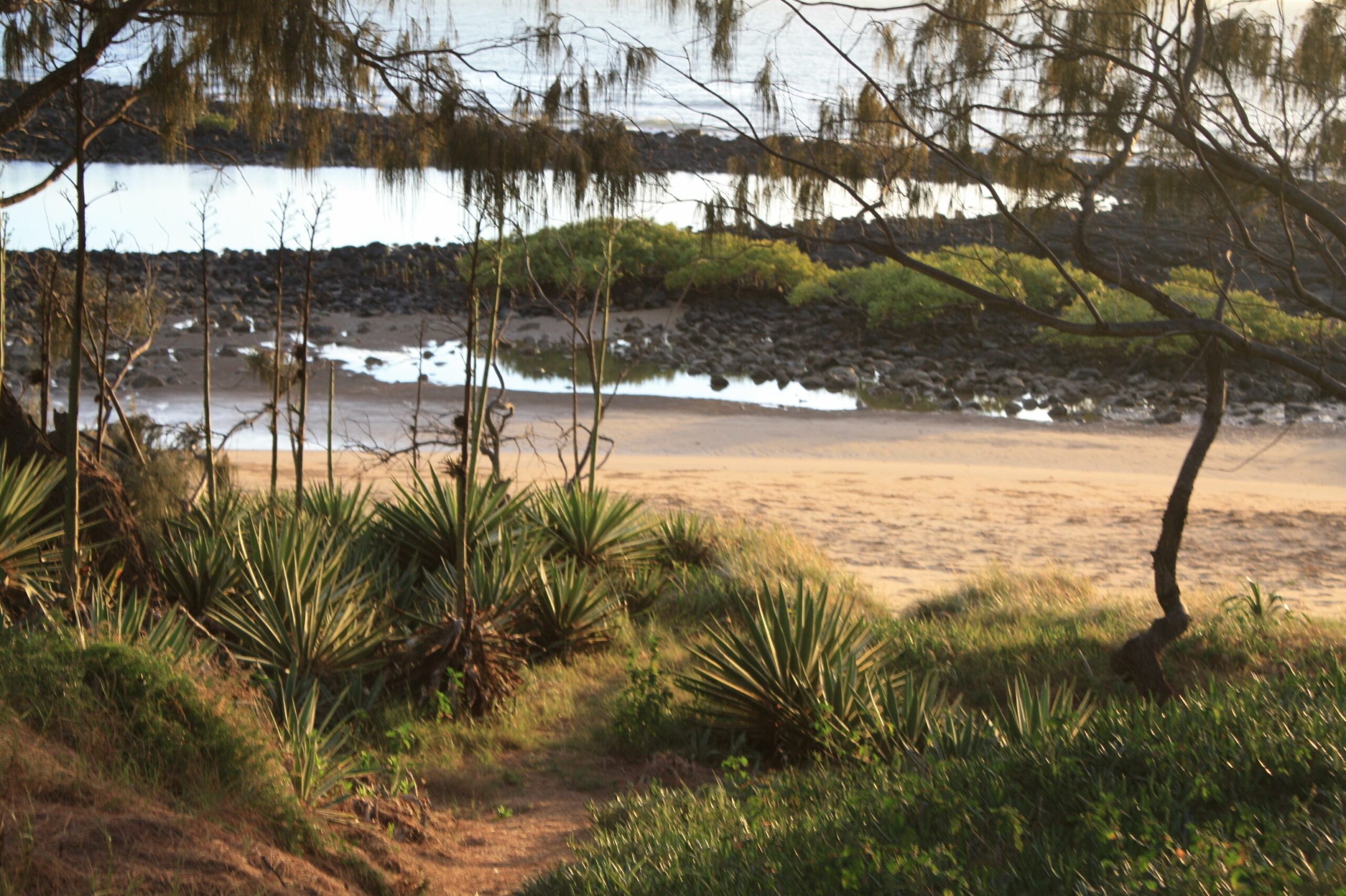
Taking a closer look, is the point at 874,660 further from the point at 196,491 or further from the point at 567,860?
the point at 196,491

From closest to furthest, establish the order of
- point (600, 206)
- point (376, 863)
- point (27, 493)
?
point (376, 863) → point (600, 206) → point (27, 493)

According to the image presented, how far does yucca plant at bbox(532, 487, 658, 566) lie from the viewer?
935cm

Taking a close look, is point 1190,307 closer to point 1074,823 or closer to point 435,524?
point 435,524

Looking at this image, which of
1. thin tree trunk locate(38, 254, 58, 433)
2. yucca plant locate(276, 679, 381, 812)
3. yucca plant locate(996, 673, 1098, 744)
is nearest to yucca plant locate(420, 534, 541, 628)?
yucca plant locate(276, 679, 381, 812)

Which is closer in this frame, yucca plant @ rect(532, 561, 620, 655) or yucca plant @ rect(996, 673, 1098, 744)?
yucca plant @ rect(996, 673, 1098, 744)

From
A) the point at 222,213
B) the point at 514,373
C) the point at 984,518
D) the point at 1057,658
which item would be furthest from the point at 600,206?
the point at 222,213

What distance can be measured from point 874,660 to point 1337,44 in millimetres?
4350

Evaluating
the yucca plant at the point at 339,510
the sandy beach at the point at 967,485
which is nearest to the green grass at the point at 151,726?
the yucca plant at the point at 339,510

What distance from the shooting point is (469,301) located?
20.6 ft

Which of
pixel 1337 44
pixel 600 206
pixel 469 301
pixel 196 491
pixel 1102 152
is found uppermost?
pixel 1337 44

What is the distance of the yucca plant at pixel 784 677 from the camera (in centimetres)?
610

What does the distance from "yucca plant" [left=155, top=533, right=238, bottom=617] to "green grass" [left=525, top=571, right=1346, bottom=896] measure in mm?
2912

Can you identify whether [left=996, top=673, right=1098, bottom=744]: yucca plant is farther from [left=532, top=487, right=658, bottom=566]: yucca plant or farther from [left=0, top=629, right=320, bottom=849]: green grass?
[left=532, top=487, right=658, bottom=566]: yucca plant

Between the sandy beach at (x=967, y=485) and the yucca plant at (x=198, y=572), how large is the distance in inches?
149
